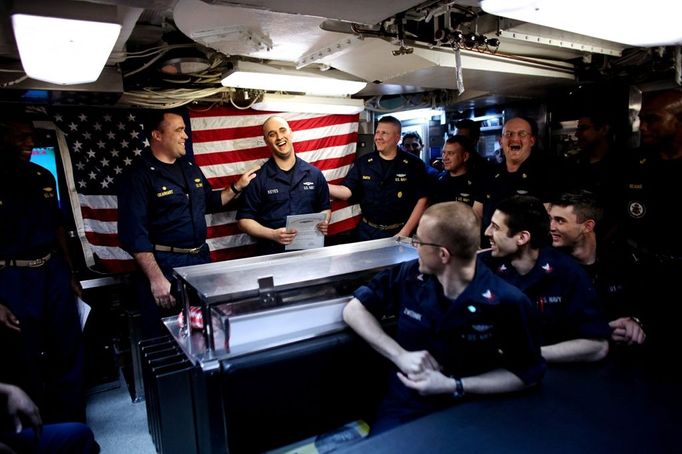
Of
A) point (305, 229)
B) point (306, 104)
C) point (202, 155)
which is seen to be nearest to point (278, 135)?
point (306, 104)

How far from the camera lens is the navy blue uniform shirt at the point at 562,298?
188 centimetres

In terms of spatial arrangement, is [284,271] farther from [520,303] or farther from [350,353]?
[520,303]

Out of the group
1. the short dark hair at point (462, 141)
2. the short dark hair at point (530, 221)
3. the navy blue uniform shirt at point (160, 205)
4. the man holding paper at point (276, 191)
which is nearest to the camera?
the short dark hair at point (530, 221)

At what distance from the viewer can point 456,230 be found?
5.54 feet

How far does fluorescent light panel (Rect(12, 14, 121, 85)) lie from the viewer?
1.75 meters

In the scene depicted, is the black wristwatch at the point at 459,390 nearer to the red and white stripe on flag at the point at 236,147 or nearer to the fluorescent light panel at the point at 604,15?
the fluorescent light panel at the point at 604,15

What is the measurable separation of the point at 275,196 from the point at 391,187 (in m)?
1.11

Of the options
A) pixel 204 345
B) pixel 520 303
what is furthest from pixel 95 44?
pixel 520 303

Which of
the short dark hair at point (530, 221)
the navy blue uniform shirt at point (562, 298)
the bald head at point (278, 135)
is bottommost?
the navy blue uniform shirt at point (562, 298)

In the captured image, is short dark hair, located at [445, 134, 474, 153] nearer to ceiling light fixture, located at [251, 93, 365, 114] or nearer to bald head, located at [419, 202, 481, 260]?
ceiling light fixture, located at [251, 93, 365, 114]

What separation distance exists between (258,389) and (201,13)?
1.67m

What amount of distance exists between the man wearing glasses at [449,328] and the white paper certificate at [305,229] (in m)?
1.62

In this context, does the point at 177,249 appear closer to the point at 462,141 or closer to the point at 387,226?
the point at 387,226

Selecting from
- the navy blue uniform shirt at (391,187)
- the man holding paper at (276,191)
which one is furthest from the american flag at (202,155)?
the navy blue uniform shirt at (391,187)
